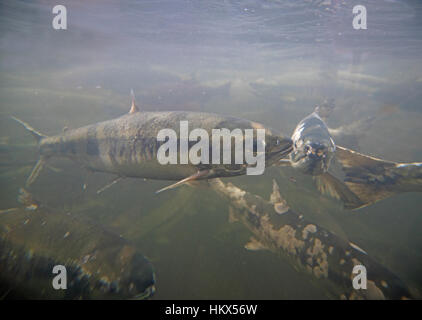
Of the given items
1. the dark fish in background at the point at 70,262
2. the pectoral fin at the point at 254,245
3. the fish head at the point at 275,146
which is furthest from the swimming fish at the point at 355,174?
the dark fish in background at the point at 70,262

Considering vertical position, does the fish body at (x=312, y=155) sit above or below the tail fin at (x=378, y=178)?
above

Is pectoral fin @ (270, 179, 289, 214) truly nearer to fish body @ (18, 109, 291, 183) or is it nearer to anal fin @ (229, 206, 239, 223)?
anal fin @ (229, 206, 239, 223)

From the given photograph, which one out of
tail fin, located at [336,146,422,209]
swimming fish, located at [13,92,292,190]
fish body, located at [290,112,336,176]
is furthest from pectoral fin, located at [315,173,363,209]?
swimming fish, located at [13,92,292,190]

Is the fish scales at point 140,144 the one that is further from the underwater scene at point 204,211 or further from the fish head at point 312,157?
the fish head at point 312,157

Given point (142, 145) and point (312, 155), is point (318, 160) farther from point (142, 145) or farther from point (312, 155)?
point (142, 145)
